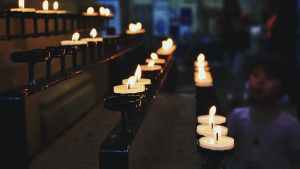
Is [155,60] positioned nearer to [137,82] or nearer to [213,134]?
[137,82]

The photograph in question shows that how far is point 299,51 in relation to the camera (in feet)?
27.8

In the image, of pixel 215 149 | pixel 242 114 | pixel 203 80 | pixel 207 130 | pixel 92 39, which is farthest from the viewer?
pixel 203 80

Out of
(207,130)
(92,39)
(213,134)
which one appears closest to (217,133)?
(213,134)

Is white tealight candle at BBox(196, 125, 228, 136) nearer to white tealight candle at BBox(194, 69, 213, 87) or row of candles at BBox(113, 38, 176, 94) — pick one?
row of candles at BBox(113, 38, 176, 94)

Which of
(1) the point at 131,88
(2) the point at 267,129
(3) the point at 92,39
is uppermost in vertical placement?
(3) the point at 92,39

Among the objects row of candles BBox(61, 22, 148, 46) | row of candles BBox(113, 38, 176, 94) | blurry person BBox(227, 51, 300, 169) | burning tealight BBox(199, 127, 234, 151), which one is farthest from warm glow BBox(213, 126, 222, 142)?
row of candles BBox(61, 22, 148, 46)

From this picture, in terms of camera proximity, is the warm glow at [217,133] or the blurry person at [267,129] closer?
the warm glow at [217,133]

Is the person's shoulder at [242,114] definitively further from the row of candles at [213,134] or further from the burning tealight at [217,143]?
the burning tealight at [217,143]

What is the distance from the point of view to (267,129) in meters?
2.37

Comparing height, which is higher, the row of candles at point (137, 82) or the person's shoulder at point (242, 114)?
the row of candles at point (137, 82)

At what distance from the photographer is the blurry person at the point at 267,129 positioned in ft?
7.68

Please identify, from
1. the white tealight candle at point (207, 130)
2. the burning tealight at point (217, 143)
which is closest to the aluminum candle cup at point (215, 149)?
the burning tealight at point (217, 143)

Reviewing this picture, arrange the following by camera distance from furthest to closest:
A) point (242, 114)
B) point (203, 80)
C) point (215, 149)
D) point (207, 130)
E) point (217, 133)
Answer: point (203, 80) → point (242, 114) → point (207, 130) → point (217, 133) → point (215, 149)

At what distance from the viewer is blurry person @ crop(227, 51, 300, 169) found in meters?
2.34
